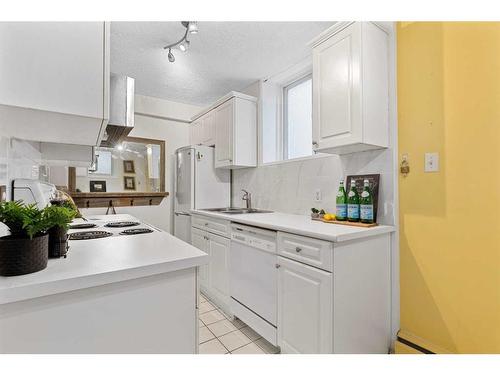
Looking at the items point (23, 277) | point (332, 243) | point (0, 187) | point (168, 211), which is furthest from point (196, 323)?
point (168, 211)

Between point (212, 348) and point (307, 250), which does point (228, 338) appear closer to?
point (212, 348)

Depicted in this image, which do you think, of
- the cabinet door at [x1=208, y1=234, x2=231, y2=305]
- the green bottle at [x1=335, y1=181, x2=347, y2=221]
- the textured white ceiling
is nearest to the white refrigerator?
the cabinet door at [x1=208, y1=234, x2=231, y2=305]

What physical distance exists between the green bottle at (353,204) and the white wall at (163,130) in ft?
8.62

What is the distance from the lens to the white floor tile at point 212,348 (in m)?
1.72

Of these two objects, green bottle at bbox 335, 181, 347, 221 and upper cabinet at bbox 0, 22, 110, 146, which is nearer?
upper cabinet at bbox 0, 22, 110, 146

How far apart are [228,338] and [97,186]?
2498 millimetres

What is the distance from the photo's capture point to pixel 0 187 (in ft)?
3.19

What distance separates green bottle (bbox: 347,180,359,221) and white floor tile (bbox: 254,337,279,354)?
1047mm

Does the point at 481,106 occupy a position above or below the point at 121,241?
above

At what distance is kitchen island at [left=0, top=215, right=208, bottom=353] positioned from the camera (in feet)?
2.29

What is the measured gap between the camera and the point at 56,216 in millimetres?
847

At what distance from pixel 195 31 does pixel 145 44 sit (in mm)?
612

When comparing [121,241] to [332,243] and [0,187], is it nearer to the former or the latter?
[0,187]

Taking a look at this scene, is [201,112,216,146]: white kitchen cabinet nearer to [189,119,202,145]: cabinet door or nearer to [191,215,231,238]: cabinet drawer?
[189,119,202,145]: cabinet door
